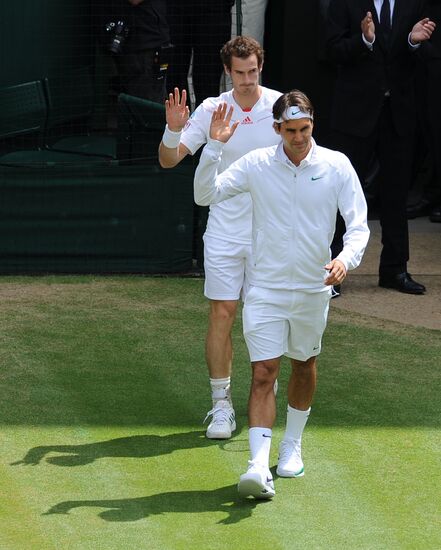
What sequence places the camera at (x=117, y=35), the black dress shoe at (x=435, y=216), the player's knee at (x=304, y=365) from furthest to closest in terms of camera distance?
1. the black dress shoe at (x=435, y=216)
2. the camera at (x=117, y=35)
3. the player's knee at (x=304, y=365)

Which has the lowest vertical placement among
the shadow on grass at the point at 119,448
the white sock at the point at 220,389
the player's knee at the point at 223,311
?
the shadow on grass at the point at 119,448

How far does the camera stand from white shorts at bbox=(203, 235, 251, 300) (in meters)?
7.16

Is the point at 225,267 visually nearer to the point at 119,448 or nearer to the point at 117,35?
the point at 119,448

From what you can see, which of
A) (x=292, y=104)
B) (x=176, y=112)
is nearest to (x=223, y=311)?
(x=176, y=112)

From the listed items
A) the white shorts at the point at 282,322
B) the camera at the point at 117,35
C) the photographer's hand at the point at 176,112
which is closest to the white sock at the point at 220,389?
the white shorts at the point at 282,322

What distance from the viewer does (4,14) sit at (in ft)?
36.9

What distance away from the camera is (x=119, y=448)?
6.81 meters

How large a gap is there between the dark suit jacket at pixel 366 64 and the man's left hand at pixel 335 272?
4.20 metres

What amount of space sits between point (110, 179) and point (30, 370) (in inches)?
110

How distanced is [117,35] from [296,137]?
16.7 ft

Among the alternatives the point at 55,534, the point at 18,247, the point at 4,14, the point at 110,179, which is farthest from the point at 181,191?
the point at 55,534

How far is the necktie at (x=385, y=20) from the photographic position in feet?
32.4

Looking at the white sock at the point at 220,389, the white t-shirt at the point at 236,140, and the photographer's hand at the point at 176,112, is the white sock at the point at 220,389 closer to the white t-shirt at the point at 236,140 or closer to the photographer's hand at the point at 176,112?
the white t-shirt at the point at 236,140

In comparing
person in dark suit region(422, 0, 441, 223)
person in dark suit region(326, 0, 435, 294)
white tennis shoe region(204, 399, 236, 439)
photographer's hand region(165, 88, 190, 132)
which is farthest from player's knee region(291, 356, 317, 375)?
person in dark suit region(422, 0, 441, 223)
